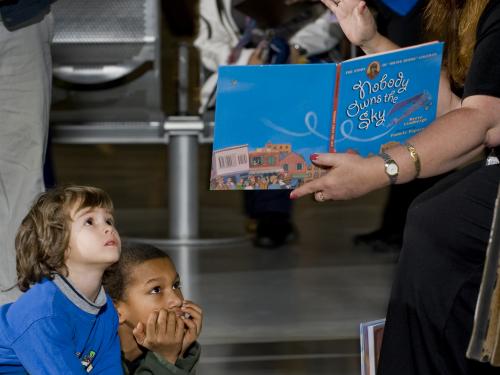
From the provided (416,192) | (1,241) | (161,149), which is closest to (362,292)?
(416,192)

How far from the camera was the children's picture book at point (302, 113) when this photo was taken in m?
2.89

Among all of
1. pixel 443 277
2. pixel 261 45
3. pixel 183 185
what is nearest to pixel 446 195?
pixel 443 277

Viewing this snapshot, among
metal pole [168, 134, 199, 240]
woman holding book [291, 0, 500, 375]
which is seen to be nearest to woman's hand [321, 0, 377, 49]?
woman holding book [291, 0, 500, 375]

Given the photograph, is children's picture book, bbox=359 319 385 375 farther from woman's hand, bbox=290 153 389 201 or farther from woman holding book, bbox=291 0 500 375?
woman's hand, bbox=290 153 389 201

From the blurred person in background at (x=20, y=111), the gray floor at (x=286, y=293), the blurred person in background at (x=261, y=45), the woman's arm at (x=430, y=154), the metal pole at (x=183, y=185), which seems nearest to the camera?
the woman's arm at (x=430, y=154)

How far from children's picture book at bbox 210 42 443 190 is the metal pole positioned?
3937 mm

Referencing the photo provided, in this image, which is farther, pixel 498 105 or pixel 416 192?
pixel 416 192

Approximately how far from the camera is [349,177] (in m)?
2.66

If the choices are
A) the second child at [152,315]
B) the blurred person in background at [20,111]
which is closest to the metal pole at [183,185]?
the blurred person in background at [20,111]

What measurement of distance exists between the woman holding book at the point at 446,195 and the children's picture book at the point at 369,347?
17 centimetres

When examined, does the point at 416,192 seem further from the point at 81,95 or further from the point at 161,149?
the point at 161,149

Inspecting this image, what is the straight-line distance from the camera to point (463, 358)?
2.91 metres

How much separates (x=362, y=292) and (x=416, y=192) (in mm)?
1108

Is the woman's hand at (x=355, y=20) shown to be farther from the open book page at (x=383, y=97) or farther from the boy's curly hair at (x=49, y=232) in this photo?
the boy's curly hair at (x=49, y=232)
